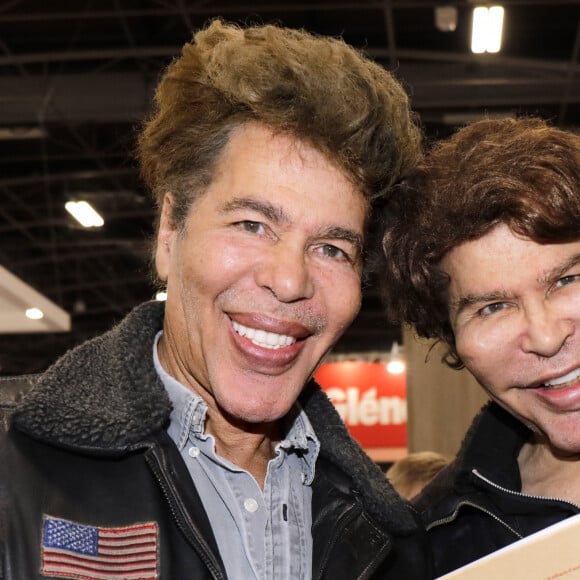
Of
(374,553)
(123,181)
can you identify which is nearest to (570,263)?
(374,553)

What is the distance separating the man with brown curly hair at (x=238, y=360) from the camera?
1677 mm

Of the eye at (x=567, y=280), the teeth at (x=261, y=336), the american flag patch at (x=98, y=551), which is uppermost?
the eye at (x=567, y=280)

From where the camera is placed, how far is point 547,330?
1.96 m

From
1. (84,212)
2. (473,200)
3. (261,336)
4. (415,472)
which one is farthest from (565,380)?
(84,212)

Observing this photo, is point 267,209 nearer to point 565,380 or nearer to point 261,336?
point 261,336

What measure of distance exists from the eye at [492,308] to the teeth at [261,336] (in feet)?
1.59

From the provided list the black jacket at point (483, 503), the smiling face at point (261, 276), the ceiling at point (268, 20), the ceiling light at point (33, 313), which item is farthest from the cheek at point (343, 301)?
the ceiling at point (268, 20)

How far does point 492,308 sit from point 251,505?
28.0 inches

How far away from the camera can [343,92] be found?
2.05 m

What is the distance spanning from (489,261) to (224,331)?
2.04ft

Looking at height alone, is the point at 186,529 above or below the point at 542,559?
above

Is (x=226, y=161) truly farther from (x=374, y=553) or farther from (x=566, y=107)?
(x=566, y=107)

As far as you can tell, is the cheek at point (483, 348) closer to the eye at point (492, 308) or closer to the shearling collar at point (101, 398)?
the eye at point (492, 308)

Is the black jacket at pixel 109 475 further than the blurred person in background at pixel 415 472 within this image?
No
